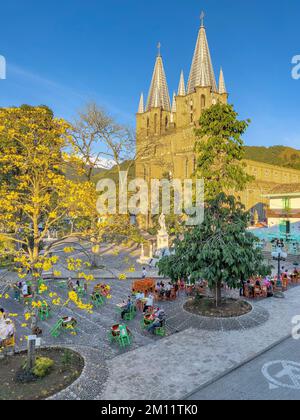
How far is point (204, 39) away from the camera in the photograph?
183ft

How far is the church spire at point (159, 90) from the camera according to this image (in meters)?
66.6

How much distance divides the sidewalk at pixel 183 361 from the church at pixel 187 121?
39.0 m

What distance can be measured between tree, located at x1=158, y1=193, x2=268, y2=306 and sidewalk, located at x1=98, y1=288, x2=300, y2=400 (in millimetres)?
2149

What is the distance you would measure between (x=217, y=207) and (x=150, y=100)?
6181 cm

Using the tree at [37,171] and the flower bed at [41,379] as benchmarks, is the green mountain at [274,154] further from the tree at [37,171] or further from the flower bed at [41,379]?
the flower bed at [41,379]

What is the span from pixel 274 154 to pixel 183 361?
110m

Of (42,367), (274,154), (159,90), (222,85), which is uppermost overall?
(159,90)

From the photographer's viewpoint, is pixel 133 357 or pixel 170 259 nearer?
pixel 133 357

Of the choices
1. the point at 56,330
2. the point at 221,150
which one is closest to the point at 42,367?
the point at 56,330

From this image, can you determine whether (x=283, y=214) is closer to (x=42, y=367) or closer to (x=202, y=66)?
(x=42, y=367)

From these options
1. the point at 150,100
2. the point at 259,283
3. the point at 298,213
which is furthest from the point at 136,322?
the point at 150,100

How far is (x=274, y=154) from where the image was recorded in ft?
354

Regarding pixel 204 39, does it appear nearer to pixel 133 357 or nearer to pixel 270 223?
pixel 270 223

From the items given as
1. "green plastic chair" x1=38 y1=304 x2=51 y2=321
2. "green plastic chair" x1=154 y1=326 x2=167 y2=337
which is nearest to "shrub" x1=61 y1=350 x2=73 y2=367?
"green plastic chair" x1=154 y1=326 x2=167 y2=337
